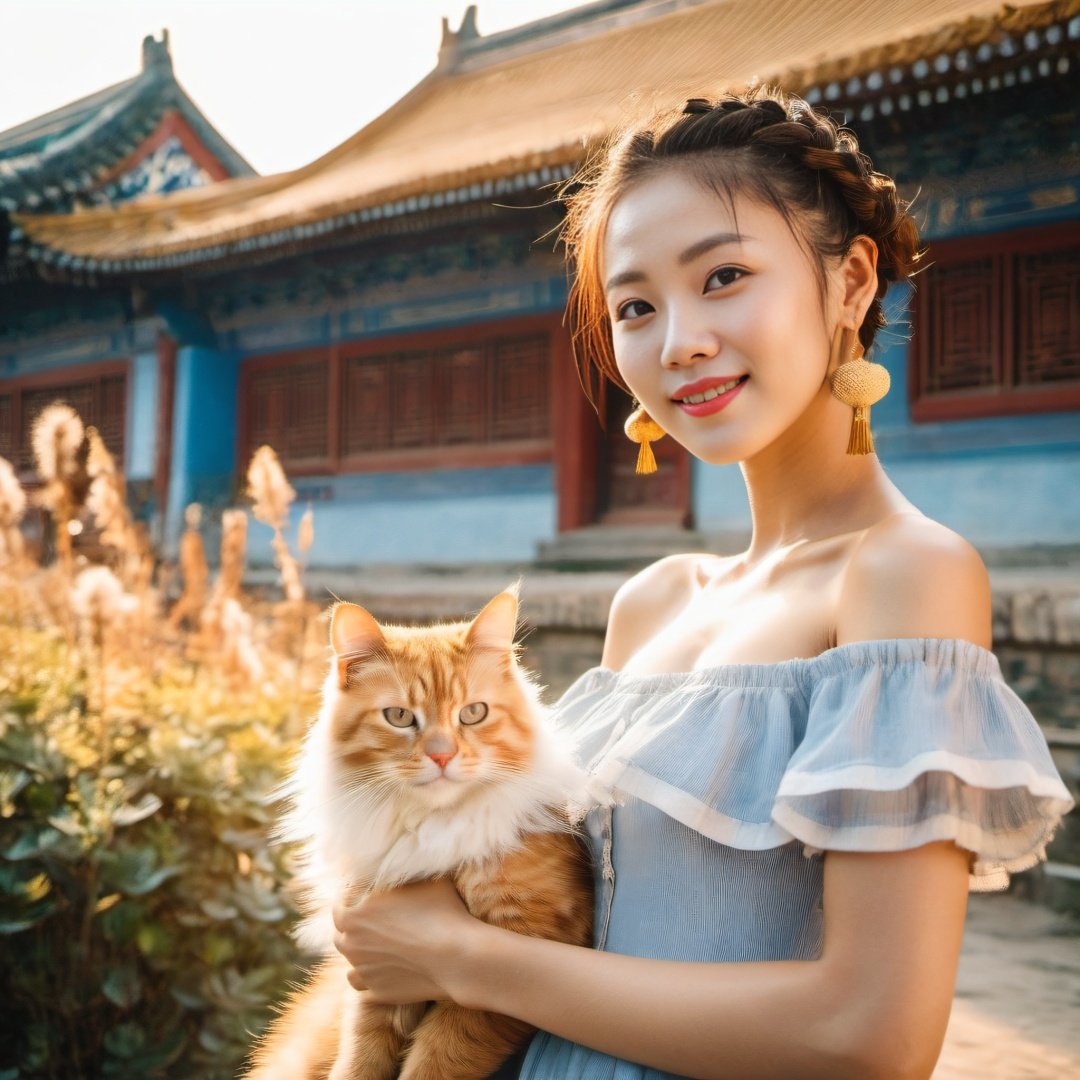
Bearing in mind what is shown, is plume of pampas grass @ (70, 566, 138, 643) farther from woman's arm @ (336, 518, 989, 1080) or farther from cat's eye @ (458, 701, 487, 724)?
woman's arm @ (336, 518, 989, 1080)

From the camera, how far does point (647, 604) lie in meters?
2.00

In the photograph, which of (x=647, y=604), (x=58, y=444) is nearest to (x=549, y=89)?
(x=58, y=444)

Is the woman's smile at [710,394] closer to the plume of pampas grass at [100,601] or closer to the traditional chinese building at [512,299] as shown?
the plume of pampas grass at [100,601]

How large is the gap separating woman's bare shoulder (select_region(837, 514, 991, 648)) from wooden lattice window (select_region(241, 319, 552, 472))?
24.6 feet

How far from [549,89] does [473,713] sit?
10.4m

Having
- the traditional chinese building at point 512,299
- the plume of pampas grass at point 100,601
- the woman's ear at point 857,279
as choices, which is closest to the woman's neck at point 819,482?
the woman's ear at point 857,279

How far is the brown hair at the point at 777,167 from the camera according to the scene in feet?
5.00

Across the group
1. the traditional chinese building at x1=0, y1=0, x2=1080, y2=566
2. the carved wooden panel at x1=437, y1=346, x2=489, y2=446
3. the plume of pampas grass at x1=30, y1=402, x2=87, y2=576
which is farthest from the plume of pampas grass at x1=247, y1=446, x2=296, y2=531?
the carved wooden panel at x1=437, y1=346, x2=489, y2=446

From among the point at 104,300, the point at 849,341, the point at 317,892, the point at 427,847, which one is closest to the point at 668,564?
the point at 849,341

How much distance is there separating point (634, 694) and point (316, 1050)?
85 centimetres

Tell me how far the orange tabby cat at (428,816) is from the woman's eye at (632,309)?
1.82ft

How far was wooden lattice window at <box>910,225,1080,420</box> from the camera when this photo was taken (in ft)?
20.9

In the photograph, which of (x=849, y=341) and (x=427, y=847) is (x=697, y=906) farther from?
(x=849, y=341)

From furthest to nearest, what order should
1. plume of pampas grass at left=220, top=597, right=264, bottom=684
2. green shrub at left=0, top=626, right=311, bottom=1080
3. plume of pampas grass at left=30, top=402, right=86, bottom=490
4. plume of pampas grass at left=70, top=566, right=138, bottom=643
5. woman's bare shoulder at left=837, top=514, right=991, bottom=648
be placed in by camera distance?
plume of pampas grass at left=30, top=402, right=86, bottom=490
plume of pampas grass at left=220, top=597, right=264, bottom=684
plume of pampas grass at left=70, top=566, right=138, bottom=643
green shrub at left=0, top=626, right=311, bottom=1080
woman's bare shoulder at left=837, top=514, right=991, bottom=648
